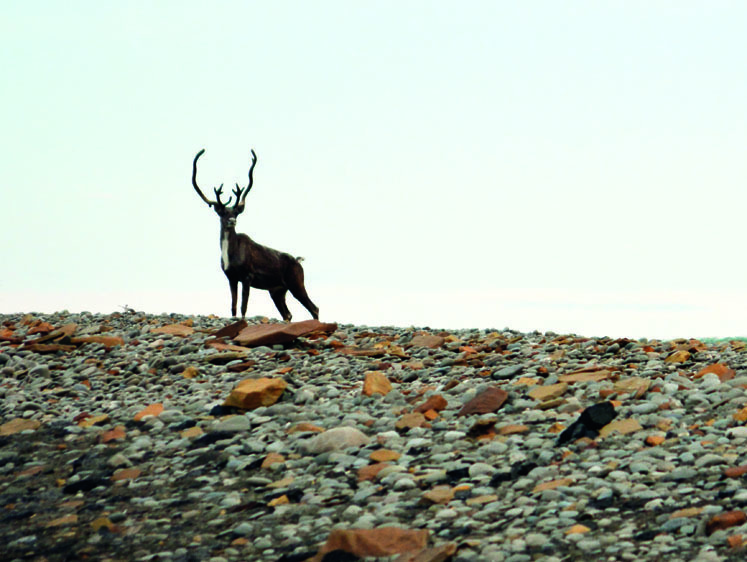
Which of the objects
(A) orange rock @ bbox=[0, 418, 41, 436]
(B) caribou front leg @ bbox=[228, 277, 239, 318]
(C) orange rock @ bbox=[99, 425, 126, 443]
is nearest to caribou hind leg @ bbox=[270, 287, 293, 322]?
(B) caribou front leg @ bbox=[228, 277, 239, 318]

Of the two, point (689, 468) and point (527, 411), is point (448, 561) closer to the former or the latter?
point (689, 468)

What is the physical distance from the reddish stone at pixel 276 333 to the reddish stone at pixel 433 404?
4253 millimetres

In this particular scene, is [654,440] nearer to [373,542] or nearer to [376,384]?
[373,542]

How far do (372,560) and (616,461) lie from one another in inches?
91.8

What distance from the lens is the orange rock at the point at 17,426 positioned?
1009cm

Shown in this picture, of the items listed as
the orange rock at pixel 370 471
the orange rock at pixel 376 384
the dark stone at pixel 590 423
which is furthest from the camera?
the orange rock at pixel 376 384

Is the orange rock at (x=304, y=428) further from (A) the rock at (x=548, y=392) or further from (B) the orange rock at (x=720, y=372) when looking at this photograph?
(B) the orange rock at (x=720, y=372)

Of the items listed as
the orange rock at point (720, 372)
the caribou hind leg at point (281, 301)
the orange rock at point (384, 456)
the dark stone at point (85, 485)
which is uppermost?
the caribou hind leg at point (281, 301)

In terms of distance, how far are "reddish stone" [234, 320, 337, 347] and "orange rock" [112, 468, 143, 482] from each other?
4.77 meters

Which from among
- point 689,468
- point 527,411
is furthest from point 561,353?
point 689,468

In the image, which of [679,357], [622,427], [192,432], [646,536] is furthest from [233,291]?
[646,536]

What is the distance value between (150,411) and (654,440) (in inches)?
219

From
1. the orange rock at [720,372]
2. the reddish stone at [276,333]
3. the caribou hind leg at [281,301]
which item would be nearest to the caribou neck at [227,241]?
the caribou hind leg at [281,301]

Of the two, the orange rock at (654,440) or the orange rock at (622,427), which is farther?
the orange rock at (622,427)
